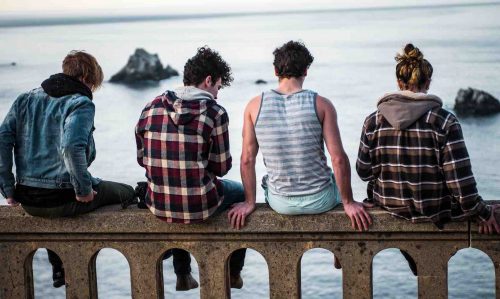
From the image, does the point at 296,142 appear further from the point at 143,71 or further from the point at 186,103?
the point at 143,71

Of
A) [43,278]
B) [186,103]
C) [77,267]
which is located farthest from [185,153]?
[43,278]

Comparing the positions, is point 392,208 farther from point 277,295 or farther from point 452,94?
point 452,94

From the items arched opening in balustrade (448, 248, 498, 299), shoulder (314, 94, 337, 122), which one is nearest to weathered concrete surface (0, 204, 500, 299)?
shoulder (314, 94, 337, 122)

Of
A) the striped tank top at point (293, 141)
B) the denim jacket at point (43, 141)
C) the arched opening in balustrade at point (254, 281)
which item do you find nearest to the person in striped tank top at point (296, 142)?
the striped tank top at point (293, 141)

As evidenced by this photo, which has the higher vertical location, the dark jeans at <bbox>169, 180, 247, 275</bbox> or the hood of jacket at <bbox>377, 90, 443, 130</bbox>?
the hood of jacket at <bbox>377, 90, 443, 130</bbox>

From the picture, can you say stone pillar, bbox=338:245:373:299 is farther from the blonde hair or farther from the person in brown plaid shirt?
the blonde hair

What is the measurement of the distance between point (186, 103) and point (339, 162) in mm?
918

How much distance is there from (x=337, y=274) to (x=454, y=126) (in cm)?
2325

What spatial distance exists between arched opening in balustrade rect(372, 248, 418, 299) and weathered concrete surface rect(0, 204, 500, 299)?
18164mm

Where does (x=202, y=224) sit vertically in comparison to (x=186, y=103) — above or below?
below

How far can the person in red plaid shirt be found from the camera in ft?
18.8

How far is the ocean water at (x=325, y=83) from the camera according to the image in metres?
27.0

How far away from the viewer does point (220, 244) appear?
5.82 m

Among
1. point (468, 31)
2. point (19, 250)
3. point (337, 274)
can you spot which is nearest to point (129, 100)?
point (337, 274)
